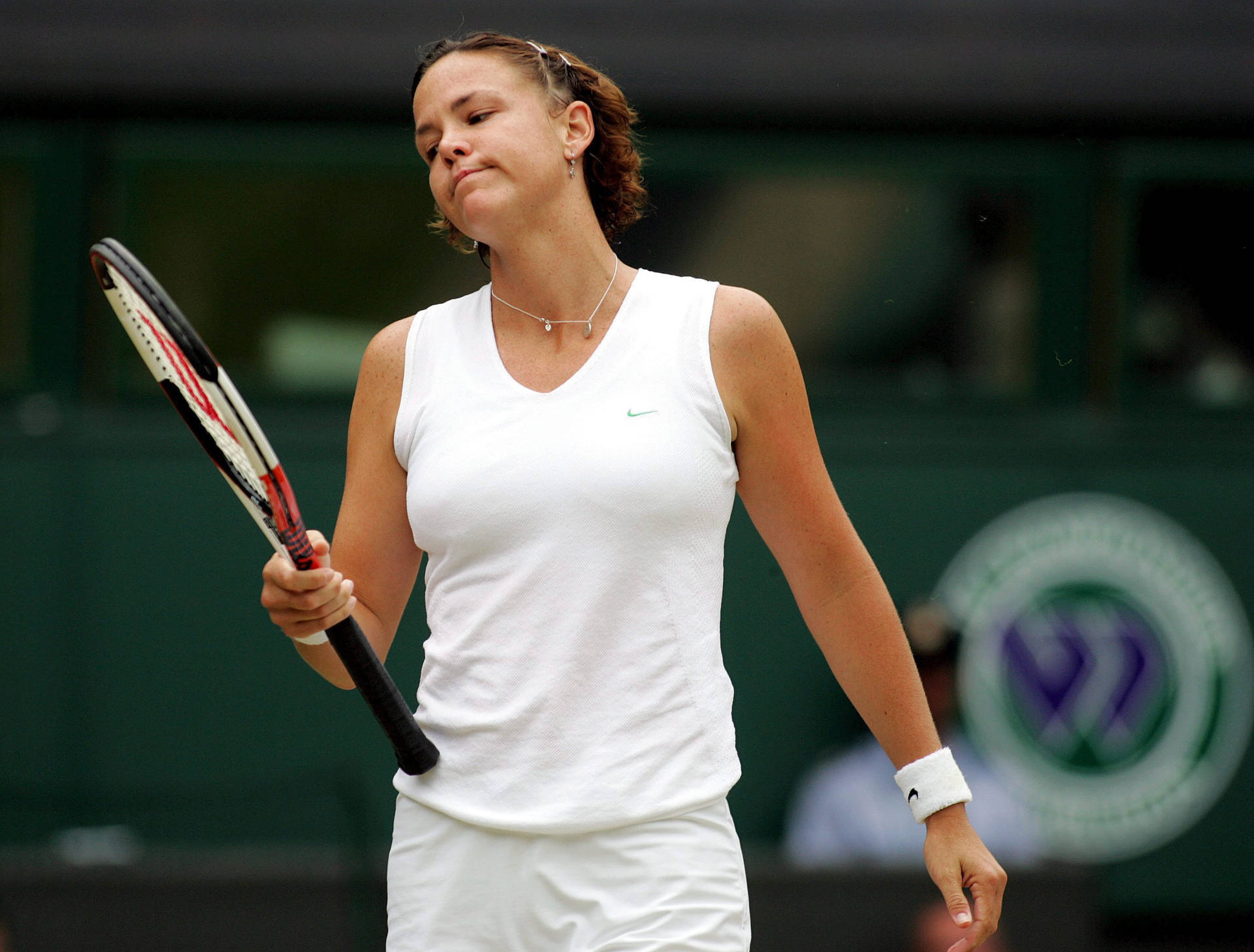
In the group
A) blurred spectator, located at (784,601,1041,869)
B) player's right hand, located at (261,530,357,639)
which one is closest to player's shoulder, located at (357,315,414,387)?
player's right hand, located at (261,530,357,639)

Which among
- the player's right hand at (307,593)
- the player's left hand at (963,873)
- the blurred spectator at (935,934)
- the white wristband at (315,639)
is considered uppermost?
the player's right hand at (307,593)

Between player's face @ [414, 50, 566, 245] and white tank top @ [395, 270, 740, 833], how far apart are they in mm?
221

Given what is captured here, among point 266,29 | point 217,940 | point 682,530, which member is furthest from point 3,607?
point 682,530

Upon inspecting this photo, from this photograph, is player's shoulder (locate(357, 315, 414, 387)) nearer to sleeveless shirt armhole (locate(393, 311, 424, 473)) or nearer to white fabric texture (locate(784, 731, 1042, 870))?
sleeveless shirt armhole (locate(393, 311, 424, 473))

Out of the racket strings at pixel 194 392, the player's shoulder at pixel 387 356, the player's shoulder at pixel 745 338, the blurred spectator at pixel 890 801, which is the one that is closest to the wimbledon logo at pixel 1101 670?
the blurred spectator at pixel 890 801

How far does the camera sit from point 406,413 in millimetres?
1961

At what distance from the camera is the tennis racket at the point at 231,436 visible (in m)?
1.77

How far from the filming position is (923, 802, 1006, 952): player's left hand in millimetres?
1938

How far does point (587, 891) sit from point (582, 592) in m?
0.35

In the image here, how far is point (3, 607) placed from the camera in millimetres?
4113

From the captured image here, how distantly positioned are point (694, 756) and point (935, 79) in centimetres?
294

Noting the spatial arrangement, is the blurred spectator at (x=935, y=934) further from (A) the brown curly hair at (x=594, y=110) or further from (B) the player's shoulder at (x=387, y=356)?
(B) the player's shoulder at (x=387, y=356)

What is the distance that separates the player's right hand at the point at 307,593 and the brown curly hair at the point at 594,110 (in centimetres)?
58

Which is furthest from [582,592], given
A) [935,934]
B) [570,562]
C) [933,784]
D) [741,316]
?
[935,934]
